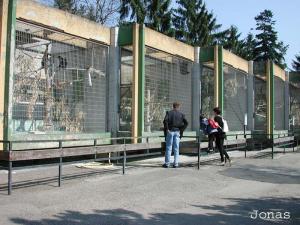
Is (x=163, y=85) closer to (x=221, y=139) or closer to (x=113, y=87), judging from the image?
(x=113, y=87)

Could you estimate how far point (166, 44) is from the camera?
15.4 metres

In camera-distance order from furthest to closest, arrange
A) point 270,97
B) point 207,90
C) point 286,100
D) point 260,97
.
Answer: point 286,100, point 260,97, point 270,97, point 207,90

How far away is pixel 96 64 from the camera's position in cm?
1347

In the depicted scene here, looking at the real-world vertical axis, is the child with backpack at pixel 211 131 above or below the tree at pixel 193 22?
below

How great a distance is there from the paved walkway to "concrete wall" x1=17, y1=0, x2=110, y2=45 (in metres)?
3.58

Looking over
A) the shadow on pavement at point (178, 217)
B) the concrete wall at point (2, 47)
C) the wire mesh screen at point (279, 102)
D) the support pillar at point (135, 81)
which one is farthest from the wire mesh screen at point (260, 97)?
the shadow on pavement at point (178, 217)

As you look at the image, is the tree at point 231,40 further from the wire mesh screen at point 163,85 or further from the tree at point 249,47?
the wire mesh screen at point 163,85

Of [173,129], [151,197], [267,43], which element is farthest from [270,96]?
[267,43]

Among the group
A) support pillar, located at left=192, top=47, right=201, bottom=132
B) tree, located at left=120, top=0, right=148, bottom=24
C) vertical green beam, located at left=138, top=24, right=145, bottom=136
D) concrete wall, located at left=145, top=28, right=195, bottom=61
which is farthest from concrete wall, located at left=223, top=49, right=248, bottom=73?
tree, located at left=120, top=0, right=148, bottom=24

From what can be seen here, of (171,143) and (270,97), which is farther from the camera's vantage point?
(270,97)

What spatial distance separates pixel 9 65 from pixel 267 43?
197 feet

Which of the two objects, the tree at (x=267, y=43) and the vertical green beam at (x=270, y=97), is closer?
the vertical green beam at (x=270, y=97)

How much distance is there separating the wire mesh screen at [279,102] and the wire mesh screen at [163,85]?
8.13 meters

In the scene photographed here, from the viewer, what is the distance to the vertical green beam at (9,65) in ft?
33.7
